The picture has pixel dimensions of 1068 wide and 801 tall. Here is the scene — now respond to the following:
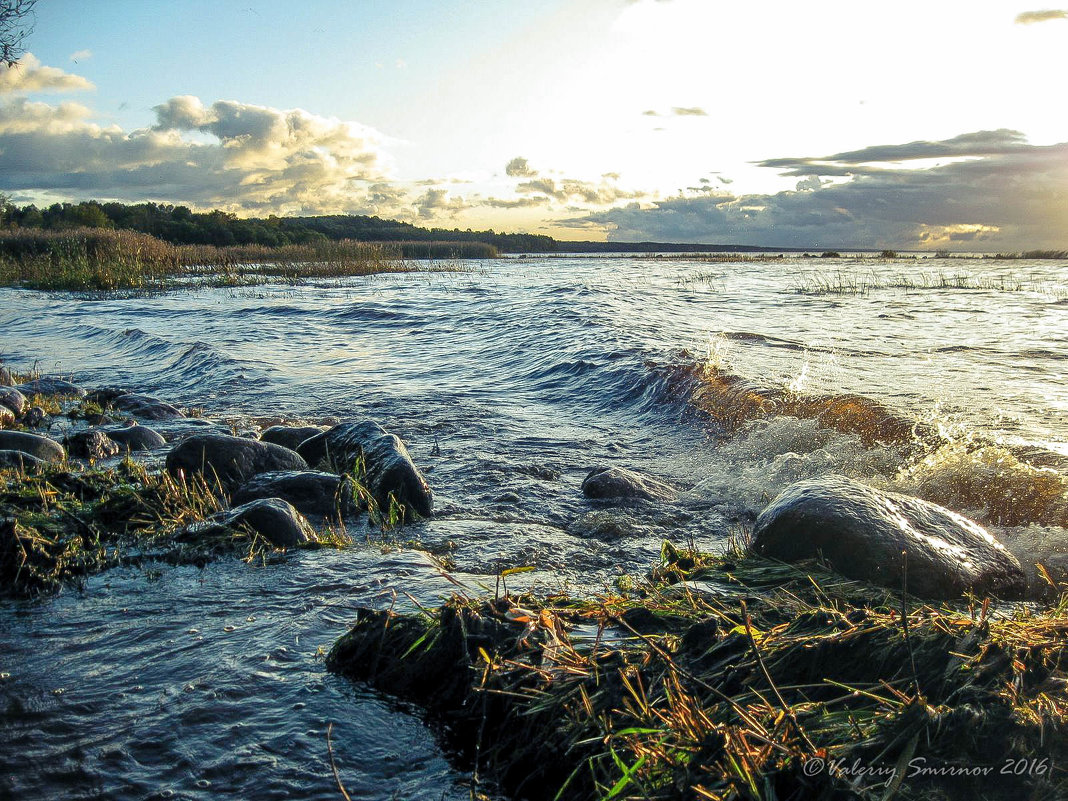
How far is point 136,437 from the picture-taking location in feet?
24.8

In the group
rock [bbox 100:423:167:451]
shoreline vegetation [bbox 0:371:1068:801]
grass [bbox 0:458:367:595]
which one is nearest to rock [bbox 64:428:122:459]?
rock [bbox 100:423:167:451]

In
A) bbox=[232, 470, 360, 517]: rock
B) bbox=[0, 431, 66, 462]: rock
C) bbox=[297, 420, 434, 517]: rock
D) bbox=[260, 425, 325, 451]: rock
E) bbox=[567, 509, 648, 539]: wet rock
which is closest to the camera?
bbox=[567, 509, 648, 539]: wet rock

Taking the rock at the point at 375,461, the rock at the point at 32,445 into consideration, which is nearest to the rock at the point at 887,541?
the rock at the point at 375,461

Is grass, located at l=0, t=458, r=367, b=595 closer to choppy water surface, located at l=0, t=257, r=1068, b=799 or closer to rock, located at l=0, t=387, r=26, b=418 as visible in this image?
choppy water surface, located at l=0, t=257, r=1068, b=799

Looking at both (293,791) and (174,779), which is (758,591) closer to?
(293,791)

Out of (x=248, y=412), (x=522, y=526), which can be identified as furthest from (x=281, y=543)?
(x=248, y=412)

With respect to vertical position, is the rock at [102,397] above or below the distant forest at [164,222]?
below

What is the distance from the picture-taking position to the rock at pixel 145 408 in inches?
363

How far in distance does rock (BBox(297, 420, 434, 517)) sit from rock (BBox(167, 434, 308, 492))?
1.63 feet

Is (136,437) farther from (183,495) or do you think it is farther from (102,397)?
(102,397)

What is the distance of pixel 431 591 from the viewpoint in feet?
12.3

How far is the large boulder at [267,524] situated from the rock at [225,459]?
3.65ft

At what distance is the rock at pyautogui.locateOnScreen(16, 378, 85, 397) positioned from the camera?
35.5 feet

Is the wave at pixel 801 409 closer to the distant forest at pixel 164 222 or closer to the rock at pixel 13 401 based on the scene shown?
the rock at pixel 13 401
